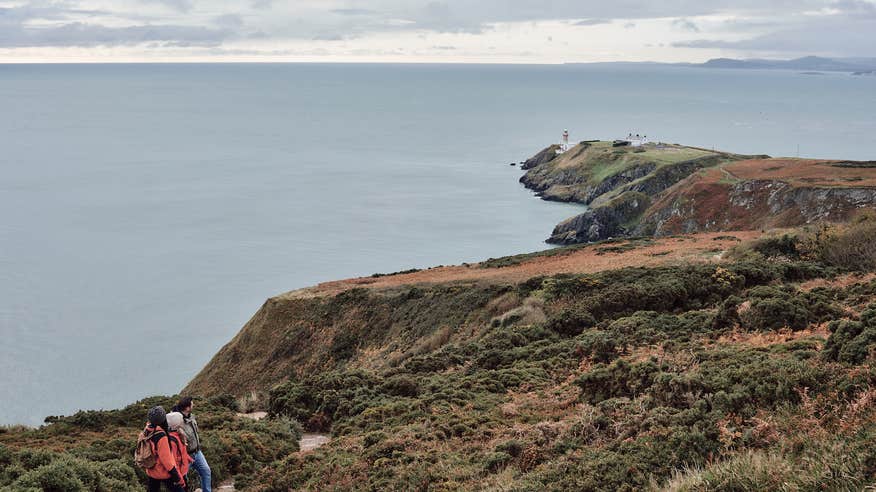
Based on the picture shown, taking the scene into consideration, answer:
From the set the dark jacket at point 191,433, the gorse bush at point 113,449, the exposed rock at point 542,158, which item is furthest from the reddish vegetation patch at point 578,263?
the exposed rock at point 542,158

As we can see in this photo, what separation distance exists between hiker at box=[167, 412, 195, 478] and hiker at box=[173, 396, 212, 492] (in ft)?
0.36

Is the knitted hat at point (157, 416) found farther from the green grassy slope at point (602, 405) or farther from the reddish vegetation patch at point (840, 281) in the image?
the reddish vegetation patch at point (840, 281)

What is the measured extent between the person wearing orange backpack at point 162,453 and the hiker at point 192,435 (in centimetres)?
82

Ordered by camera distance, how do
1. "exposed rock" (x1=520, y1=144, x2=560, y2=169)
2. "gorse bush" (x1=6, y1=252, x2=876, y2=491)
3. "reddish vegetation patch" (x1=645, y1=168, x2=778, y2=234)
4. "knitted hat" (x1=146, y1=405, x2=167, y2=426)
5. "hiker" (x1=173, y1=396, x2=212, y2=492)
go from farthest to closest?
"exposed rock" (x1=520, y1=144, x2=560, y2=169)
"reddish vegetation patch" (x1=645, y1=168, x2=778, y2=234)
"hiker" (x1=173, y1=396, x2=212, y2=492)
"gorse bush" (x1=6, y1=252, x2=876, y2=491)
"knitted hat" (x1=146, y1=405, x2=167, y2=426)

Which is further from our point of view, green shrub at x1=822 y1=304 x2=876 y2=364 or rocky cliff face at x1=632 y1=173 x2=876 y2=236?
rocky cliff face at x1=632 y1=173 x2=876 y2=236

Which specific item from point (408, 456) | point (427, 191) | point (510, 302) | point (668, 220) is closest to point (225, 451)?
point (408, 456)

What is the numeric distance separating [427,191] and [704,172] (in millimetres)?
52880

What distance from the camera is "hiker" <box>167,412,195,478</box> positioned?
10595 millimetres

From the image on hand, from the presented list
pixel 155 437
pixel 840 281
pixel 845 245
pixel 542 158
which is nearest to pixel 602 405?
pixel 155 437

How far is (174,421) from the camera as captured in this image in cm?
1107

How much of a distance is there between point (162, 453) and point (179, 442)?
402 mm

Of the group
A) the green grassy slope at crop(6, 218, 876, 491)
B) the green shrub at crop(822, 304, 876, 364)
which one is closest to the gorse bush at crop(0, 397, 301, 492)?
the green grassy slope at crop(6, 218, 876, 491)

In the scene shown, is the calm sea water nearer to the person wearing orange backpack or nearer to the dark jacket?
the dark jacket

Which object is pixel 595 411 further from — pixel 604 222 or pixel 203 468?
pixel 604 222
